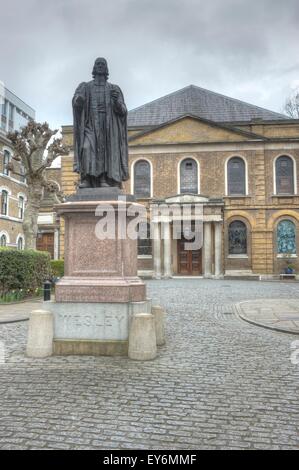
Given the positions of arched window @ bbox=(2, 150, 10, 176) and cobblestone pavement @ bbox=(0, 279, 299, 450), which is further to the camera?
arched window @ bbox=(2, 150, 10, 176)

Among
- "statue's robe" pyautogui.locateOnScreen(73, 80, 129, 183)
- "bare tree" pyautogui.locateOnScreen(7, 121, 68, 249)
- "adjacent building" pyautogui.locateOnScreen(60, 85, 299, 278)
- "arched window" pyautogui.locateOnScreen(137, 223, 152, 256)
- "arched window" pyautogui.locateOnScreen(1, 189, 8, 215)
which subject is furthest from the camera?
"arched window" pyautogui.locateOnScreen(1, 189, 8, 215)

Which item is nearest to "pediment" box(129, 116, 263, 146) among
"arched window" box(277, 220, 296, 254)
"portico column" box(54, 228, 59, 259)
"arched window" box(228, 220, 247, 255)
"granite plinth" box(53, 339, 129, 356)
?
Answer: "arched window" box(228, 220, 247, 255)

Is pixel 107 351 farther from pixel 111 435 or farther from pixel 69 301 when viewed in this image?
pixel 111 435

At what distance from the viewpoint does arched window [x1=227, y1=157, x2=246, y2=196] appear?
2941 cm

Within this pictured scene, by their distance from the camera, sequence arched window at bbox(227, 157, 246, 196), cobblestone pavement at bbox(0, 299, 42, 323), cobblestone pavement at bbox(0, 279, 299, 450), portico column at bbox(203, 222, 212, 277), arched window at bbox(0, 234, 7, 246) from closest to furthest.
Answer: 1. cobblestone pavement at bbox(0, 279, 299, 450)
2. cobblestone pavement at bbox(0, 299, 42, 323)
3. portico column at bbox(203, 222, 212, 277)
4. arched window at bbox(227, 157, 246, 196)
5. arched window at bbox(0, 234, 7, 246)

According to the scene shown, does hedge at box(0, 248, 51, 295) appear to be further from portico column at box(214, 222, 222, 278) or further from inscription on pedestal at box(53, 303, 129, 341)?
portico column at box(214, 222, 222, 278)

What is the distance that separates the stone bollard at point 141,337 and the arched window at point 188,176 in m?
24.8

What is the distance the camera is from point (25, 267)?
1415 cm

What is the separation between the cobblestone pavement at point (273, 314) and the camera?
830cm

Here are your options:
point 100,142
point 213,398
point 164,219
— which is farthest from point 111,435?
point 164,219

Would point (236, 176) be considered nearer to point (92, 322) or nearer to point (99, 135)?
point (99, 135)

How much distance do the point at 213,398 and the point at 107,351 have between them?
1936 mm

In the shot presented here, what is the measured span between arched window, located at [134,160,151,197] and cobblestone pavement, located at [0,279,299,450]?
948 inches

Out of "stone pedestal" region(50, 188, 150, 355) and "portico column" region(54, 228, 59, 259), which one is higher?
"portico column" region(54, 228, 59, 259)
